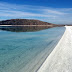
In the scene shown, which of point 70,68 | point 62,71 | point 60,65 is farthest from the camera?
point 60,65

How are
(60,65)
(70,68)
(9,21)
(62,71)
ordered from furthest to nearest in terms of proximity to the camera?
(9,21) < (60,65) < (70,68) < (62,71)

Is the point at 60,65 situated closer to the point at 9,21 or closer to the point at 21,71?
the point at 21,71

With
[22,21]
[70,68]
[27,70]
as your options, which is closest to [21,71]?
[27,70]

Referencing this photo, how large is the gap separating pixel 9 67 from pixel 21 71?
951 millimetres

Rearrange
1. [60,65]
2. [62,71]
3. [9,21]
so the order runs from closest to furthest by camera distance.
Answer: [62,71], [60,65], [9,21]

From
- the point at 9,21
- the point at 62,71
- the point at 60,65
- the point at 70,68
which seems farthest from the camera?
the point at 9,21

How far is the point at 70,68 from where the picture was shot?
621 cm

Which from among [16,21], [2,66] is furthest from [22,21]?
[2,66]

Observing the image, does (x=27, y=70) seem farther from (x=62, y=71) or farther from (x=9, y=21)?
(x=9, y=21)

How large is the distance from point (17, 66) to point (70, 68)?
307 centimetres

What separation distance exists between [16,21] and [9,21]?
428 inches

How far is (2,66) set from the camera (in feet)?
22.7

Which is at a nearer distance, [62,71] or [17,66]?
[62,71]

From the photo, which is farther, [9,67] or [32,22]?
[32,22]
